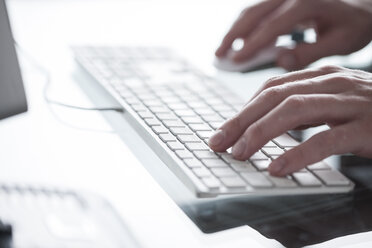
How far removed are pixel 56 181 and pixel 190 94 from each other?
10.9 inches

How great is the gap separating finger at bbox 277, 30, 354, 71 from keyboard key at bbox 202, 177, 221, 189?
510mm

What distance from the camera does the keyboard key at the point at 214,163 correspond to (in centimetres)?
60

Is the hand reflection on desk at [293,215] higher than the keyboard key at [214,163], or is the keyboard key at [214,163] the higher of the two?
the keyboard key at [214,163]

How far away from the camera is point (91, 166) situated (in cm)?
68

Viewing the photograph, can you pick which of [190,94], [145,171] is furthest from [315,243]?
[190,94]

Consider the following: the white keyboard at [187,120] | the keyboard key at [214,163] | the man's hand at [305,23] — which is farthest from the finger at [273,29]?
the keyboard key at [214,163]

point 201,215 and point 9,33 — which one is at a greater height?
point 9,33

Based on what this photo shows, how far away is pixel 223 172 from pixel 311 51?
517mm

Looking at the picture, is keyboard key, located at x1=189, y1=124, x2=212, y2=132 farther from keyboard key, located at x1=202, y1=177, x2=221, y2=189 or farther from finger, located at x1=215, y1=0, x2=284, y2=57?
finger, located at x1=215, y1=0, x2=284, y2=57

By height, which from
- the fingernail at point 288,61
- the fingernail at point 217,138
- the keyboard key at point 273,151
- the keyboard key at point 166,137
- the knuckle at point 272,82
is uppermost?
the knuckle at point 272,82

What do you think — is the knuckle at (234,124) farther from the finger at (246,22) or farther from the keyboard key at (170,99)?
the finger at (246,22)

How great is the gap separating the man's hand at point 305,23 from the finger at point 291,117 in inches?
15.1

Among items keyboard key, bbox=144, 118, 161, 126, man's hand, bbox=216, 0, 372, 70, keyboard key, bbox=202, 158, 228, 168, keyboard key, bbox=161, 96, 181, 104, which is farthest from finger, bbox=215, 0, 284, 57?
keyboard key, bbox=202, 158, 228, 168

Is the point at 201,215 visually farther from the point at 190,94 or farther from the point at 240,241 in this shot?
the point at 190,94
